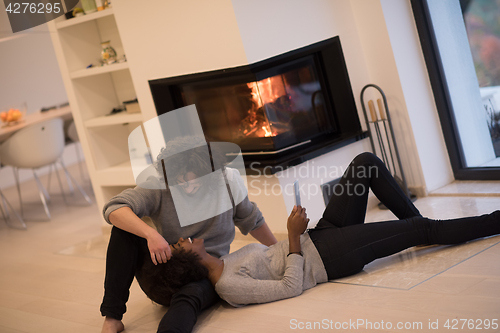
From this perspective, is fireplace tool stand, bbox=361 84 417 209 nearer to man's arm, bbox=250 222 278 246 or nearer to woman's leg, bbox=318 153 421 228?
woman's leg, bbox=318 153 421 228

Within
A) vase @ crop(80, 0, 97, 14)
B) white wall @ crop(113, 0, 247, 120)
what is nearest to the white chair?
vase @ crop(80, 0, 97, 14)

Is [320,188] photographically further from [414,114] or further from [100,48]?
[100,48]

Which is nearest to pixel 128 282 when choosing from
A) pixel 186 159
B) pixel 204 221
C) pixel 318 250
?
pixel 204 221

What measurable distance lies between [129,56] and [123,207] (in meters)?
1.52

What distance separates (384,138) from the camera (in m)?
3.04

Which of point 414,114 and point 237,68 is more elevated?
point 237,68

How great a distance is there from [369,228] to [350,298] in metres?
0.28

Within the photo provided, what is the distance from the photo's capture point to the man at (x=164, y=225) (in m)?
1.90

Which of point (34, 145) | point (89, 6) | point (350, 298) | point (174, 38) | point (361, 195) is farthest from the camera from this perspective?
point (34, 145)

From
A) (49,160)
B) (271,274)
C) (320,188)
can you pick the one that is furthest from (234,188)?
(49,160)

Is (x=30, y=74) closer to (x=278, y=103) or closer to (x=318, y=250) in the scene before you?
(x=278, y=103)

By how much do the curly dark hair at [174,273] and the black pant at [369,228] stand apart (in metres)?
0.47

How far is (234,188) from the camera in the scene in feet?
7.01

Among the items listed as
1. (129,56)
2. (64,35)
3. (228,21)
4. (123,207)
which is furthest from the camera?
(64,35)
